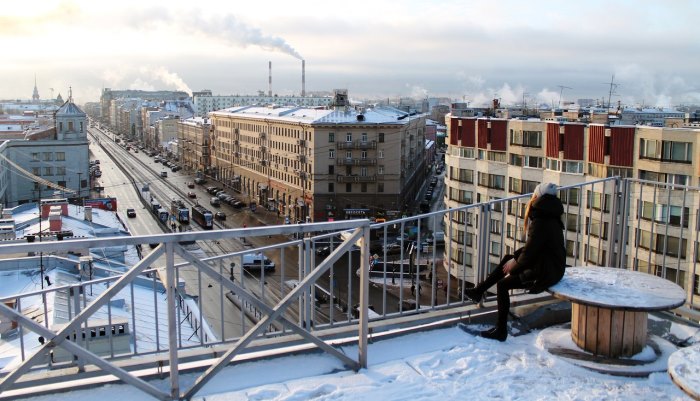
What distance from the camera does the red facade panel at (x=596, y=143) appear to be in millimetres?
24031

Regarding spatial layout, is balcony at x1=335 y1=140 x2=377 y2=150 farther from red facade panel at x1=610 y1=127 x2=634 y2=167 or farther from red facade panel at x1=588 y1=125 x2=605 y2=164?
red facade panel at x1=610 y1=127 x2=634 y2=167

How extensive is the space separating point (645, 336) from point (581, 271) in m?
0.78

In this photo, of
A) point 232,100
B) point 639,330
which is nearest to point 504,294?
point 639,330

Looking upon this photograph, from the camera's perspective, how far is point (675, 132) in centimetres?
2161

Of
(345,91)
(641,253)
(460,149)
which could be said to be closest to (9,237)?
(460,149)

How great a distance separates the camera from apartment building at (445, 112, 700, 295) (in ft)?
66.2

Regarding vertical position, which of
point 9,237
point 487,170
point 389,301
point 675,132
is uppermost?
point 675,132

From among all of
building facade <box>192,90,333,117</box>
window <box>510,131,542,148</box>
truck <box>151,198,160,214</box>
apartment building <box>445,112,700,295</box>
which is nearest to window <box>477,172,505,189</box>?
apartment building <box>445,112,700,295</box>

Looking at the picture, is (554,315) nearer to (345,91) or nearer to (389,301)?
(389,301)

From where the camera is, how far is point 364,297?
442cm

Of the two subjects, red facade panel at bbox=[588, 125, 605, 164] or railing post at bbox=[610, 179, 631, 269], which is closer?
railing post at bbox=[610, 179, 631, 269]

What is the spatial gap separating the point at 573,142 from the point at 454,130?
768 centimetres

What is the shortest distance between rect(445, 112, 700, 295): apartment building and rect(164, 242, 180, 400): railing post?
1254 centimetres

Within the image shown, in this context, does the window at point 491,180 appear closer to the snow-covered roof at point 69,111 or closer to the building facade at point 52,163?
the building facade at point 52,163
